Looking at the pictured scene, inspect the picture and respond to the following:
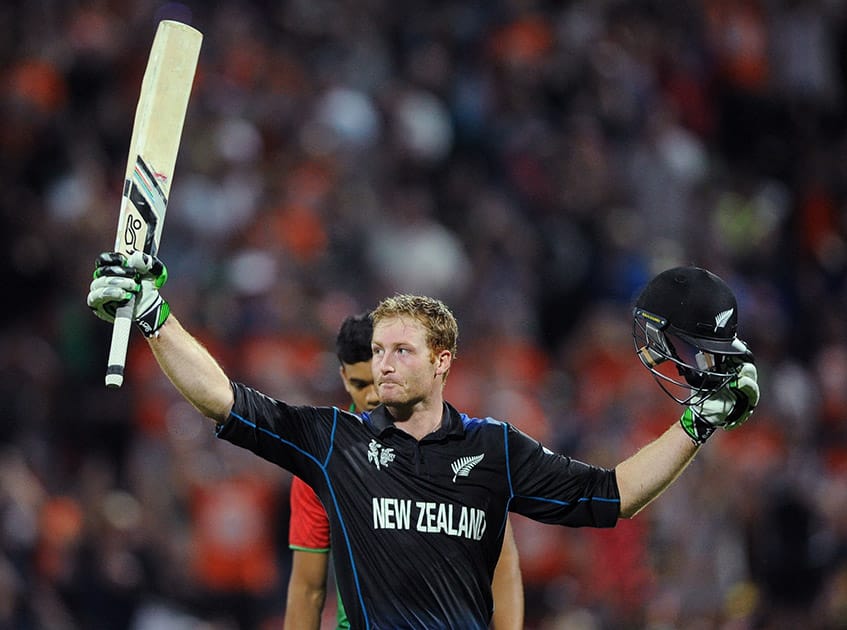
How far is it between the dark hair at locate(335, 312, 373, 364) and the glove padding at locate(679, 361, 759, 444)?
147 cm

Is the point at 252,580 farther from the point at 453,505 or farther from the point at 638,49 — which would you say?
the point at 638,49

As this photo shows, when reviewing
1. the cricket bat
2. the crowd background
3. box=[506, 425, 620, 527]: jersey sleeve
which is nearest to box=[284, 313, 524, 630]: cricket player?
box=[506, 425, 620, 527]: jersey sleeve

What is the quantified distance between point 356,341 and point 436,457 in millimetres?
1047

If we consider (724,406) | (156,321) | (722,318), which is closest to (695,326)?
(722,318)

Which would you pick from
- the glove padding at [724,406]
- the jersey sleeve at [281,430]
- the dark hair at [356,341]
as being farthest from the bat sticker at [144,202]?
the glove padding at [724,406]

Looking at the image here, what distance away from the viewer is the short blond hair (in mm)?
5086

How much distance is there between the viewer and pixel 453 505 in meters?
4.98

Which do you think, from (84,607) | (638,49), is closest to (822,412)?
(638,49)

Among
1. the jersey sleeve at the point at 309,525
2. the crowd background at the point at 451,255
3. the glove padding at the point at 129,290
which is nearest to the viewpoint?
the glove padding at the point at 129,290

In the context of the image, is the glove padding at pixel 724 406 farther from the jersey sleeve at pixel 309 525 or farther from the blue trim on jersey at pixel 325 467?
the jersey sleeve at pixel 309 525

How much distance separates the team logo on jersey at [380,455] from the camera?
16.5 feet

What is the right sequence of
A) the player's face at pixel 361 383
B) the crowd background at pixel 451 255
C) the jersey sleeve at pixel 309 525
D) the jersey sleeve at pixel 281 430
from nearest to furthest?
the jersey sleeve at pixel 281 430, the jersey sleeve at pixel 309 525, the player's face at pixel 361 383, the crowd background at pixel 451 255

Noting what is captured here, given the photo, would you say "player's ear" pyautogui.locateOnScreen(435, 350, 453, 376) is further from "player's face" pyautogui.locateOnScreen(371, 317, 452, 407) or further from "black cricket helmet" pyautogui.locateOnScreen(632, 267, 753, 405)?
"black cricket helmet" pyautogui.locateOnScreen(632, 267, 753, 405)

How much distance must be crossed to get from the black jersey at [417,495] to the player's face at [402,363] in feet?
0.48
